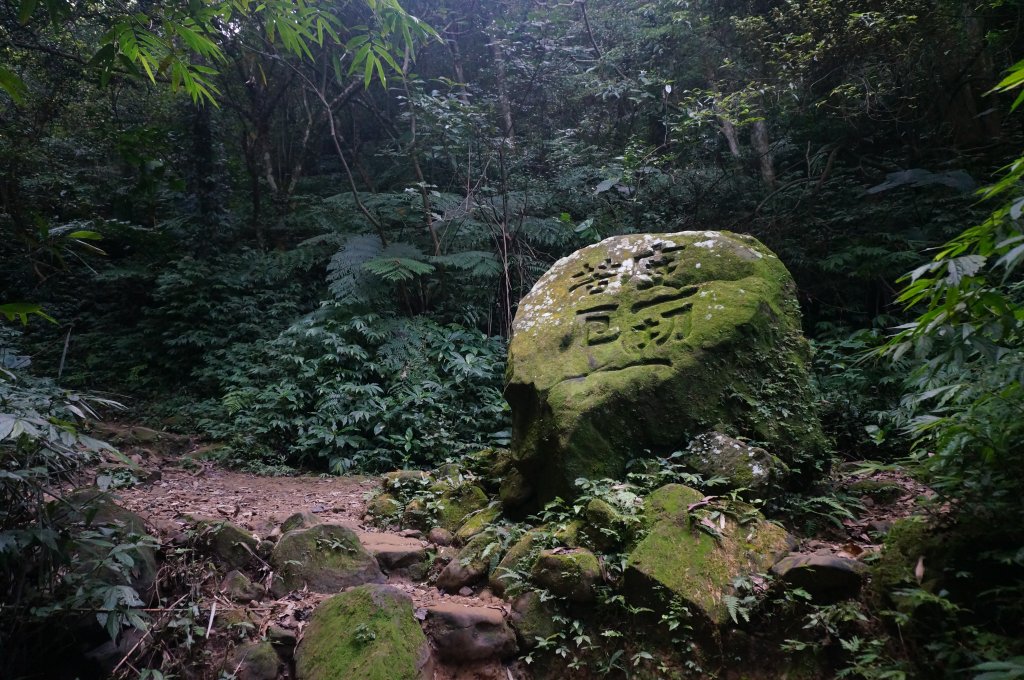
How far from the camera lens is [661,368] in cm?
402

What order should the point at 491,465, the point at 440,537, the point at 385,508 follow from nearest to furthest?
the point at 440,537 < the point at 385,508 < the point at 491,465

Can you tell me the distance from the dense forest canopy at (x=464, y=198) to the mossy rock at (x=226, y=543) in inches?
70.0

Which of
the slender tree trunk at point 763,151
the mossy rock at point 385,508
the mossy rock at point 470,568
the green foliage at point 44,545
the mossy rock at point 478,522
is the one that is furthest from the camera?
the slender tree trunk at point 763,151

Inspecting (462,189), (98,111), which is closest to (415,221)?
(462,189)

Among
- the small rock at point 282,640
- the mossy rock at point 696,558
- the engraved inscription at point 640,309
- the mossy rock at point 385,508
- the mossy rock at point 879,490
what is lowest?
the mossy rock at point 385,508

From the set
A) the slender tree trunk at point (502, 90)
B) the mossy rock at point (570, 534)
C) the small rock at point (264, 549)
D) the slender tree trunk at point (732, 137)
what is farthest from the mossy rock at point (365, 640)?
the slender tree trunk at point (502, 90)

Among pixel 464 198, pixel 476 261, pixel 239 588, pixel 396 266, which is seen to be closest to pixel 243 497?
pixel 239 588

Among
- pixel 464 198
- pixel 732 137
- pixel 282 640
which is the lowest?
pixel 282 640

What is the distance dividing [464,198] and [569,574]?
23.8ft

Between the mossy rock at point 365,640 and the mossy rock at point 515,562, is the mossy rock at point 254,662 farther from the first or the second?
the mossy rock at point 515,562

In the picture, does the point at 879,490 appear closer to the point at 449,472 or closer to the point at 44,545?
the point at 449,472

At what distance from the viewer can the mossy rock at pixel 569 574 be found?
3.12 metres

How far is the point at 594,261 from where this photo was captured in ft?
17.1

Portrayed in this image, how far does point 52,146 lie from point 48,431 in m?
10.5
